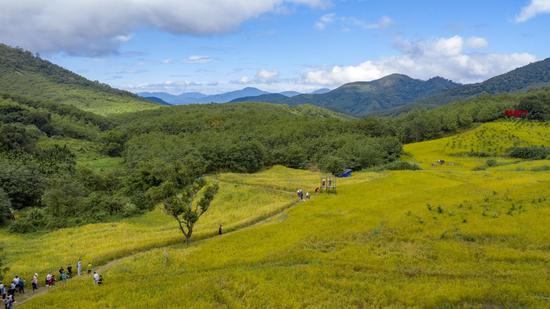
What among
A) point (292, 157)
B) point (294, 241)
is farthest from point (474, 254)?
point (292, 157)

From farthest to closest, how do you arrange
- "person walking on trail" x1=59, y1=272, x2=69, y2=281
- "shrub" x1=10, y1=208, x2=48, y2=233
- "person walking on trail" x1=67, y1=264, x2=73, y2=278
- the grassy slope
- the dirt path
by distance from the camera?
1. "shrub" x1=10, y1=208, x2=48, y2=233
2. "person walking on trail" x1=67, y1=264, x2=73, y2=278
3. "person walking on trail" x1=59, y1=272, x2=69, y2=281
4. the dirt path
5. the grassy slope

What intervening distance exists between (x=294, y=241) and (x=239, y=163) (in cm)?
7484

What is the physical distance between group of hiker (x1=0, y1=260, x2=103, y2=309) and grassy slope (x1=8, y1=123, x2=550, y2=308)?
1484 mm

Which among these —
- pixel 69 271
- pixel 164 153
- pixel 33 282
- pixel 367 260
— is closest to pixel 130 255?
pixel 69 271

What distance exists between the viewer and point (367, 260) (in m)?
36.6

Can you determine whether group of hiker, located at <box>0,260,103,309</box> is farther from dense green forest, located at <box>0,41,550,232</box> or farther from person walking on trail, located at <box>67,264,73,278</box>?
dense green forest, located at <box>0,41,550,232</box>

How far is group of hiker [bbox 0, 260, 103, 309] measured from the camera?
32.7m

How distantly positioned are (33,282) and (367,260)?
1192 inches

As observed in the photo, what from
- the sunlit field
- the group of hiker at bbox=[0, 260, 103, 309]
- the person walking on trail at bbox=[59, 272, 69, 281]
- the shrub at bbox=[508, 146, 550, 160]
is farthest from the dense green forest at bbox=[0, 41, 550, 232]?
the person walking on trail at bbox=[59, 272, 69, 281]

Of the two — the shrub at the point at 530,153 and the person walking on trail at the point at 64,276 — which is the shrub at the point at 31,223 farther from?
the shrub at the point at 530,153

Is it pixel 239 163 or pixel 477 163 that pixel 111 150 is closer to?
pixel 239 163

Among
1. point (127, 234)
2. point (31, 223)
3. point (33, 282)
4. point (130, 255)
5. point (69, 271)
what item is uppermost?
point (31, 223)

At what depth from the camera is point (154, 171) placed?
90.9 m

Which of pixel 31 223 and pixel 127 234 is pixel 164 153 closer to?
pixel 31 223
